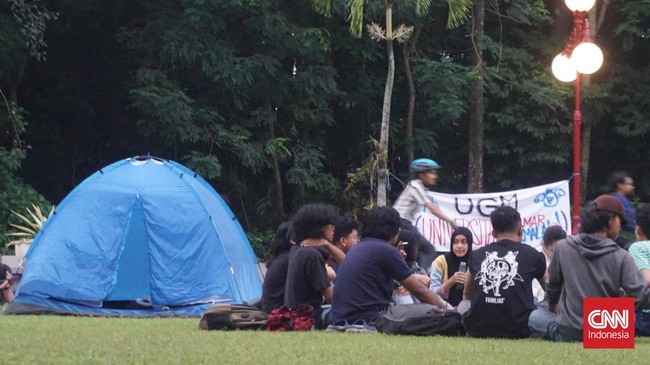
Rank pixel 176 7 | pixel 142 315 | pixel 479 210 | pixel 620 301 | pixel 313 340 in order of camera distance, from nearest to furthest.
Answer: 1. pixel 620 301
2. pixel 313 340
3. pixel 142 315
4. pixel 479 210
5. pixel 176 7

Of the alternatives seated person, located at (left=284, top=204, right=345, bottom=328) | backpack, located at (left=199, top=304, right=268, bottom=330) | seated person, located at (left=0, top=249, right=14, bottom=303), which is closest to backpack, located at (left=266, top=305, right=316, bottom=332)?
seated person, located at (left=284, top=204, right=345, bottom=328)

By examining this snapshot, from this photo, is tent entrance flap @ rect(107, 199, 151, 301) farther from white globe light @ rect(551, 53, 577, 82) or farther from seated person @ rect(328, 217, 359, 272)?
white globe light @ rect(551, 53, 577, 82)

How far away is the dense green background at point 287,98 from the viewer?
21.1 metres

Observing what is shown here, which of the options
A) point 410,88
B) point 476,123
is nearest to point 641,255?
point 476,123

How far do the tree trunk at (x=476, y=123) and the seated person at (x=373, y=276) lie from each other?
532 inches

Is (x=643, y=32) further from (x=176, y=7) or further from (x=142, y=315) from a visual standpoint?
(x=142, y=315)

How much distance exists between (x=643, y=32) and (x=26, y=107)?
42.9 feet

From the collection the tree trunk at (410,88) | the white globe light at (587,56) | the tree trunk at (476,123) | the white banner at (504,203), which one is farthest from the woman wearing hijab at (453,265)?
the tree trunk at (410,88)

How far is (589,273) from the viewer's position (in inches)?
318

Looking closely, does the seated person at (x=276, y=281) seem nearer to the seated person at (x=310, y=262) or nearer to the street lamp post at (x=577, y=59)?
the seated person at (x=310, y=262)

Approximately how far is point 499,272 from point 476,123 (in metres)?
14.6

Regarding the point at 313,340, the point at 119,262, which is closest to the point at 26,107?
the point at 119,262

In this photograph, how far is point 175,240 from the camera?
1381 centimetres

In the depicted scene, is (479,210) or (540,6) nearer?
(479,210)
